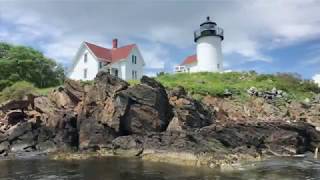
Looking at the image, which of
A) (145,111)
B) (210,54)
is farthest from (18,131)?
(210,54)

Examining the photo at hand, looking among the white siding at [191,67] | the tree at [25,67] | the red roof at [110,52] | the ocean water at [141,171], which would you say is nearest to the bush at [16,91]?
the tree at [25,67]

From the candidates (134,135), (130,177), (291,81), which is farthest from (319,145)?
(291,81)

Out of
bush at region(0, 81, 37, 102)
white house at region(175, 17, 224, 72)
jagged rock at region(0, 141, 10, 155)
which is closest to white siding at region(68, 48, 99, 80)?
bush at region(0, 81, 37, 102)

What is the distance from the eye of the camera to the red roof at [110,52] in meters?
69.2

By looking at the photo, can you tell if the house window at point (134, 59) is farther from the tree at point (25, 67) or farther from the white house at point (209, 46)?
the tree at point (25, 67)

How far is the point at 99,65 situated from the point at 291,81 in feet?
96.2

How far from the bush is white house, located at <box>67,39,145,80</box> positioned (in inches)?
520

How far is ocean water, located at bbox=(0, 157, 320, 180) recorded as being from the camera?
24031mm

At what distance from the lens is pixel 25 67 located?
6575 cm

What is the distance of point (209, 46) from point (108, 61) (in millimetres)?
16531

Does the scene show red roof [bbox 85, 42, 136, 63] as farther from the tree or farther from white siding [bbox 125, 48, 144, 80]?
the tree

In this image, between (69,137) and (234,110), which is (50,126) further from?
(234,110)

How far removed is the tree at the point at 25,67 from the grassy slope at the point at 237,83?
19.2 m

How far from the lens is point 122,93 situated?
128 ft
